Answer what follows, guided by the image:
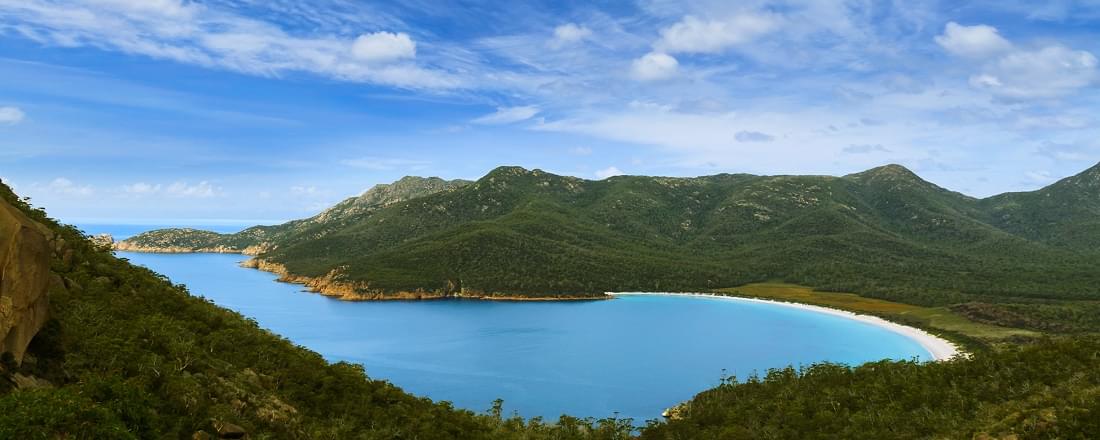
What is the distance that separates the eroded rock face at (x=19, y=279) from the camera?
1786 centimetres

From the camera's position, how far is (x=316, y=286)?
176500mm

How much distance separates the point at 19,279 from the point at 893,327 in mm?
139743

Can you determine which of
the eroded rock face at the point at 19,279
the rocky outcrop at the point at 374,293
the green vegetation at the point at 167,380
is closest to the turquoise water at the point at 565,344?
the rocky outcrop at the point at 374,293

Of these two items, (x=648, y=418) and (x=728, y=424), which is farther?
(x=648, y=418)

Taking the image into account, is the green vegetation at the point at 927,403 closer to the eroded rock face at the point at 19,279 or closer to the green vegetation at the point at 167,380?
the green vegetation at the point at 167,380

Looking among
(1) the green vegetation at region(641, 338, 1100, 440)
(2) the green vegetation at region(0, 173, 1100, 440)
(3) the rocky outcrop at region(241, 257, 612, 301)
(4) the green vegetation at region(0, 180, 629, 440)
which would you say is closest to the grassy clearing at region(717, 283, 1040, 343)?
(3) the rocky outcrop at region(241, 257, 612, 301)

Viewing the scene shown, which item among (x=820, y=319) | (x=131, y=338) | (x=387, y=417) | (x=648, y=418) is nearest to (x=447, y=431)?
(x=387, y=417)

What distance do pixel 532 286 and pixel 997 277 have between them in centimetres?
13742

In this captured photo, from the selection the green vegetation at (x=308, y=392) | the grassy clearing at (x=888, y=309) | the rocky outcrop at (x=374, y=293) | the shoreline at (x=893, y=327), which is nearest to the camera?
the green vegetation at (x=308, y=392)

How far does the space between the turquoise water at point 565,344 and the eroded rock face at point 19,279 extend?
53945 mm

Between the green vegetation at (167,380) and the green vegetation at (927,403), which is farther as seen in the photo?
the green vegetation at (927,403)

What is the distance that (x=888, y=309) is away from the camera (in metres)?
140

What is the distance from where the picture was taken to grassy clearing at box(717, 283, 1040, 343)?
10606 cm

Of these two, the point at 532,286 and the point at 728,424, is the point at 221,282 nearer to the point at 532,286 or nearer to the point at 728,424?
the point at 532,286
